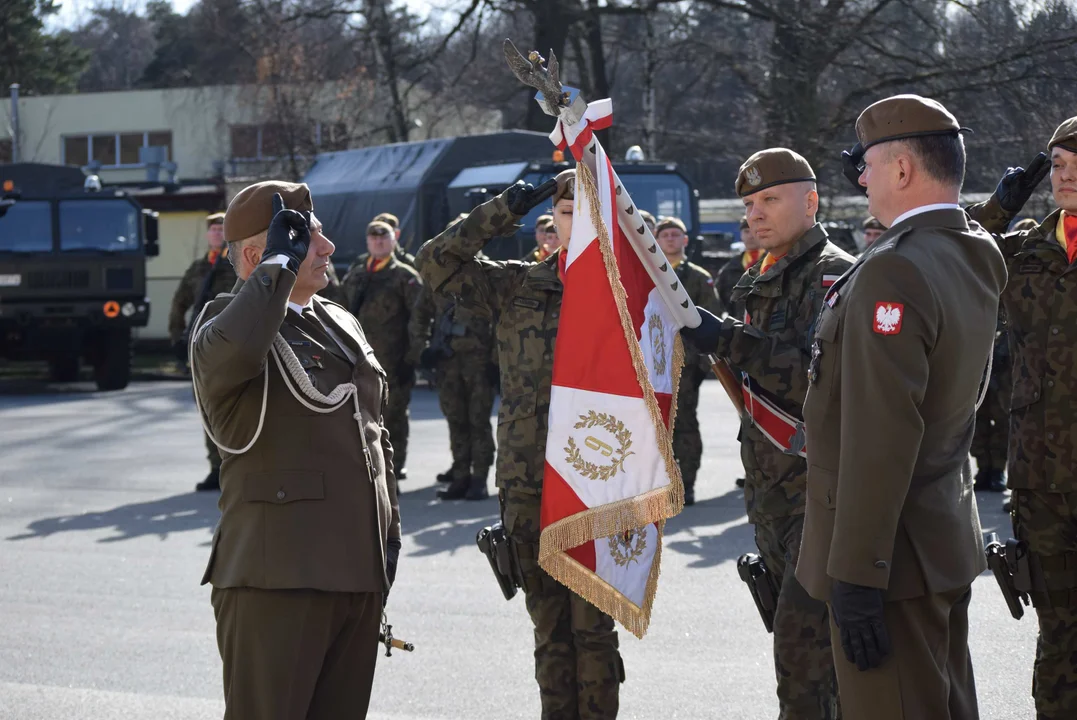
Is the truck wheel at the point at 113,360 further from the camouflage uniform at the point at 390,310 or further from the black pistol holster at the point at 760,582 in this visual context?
the black pistol holster at the point at 760,582

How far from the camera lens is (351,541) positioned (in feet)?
12.4

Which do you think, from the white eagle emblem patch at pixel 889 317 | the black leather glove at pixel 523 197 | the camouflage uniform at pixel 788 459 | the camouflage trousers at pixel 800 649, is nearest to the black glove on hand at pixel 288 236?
the black leather glove at pixel 523 197

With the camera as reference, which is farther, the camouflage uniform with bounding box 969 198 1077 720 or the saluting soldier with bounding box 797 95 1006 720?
the camouflage uniform with bounding box 969 198 1077 720

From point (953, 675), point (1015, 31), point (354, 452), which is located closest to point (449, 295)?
point (354, 452)

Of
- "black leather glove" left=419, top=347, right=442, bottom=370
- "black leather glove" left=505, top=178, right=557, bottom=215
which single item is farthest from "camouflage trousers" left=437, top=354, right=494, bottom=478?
"black leather glove" left=505, top=178, right=557, bottom=215

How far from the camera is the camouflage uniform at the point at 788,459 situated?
170 inches

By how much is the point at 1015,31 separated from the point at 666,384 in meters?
12.8

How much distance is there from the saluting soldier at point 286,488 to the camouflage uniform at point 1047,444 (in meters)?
2.23

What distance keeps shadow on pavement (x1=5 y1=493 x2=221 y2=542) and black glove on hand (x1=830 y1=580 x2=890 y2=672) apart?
21.9 feet

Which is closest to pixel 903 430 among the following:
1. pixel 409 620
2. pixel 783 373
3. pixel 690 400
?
pixel 783 373

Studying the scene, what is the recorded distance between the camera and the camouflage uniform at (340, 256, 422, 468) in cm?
1098

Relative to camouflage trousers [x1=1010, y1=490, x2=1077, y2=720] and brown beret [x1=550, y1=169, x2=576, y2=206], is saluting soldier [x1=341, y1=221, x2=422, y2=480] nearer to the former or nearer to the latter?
brown beret [x1=550, y1=169, x2=576, y2=206]

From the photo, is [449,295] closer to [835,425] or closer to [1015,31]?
[835,425]

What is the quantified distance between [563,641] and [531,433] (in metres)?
0.72
